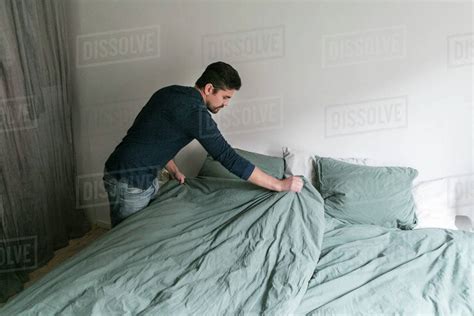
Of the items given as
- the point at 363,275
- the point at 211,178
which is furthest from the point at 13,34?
the point at 363,275

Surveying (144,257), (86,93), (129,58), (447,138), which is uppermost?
(129,58)

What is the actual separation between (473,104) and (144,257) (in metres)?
2.00

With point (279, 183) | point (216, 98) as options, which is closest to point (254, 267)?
point (279, 183)

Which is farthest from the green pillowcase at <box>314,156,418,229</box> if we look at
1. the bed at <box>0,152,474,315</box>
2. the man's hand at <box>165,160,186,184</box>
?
the man's hand at <box>165,160,186,184</box>

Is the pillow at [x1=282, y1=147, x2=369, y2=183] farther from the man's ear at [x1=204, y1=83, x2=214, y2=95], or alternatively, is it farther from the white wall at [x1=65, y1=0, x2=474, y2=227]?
the man's ear at [x1=204, y1=83, x2=214, y2=95]

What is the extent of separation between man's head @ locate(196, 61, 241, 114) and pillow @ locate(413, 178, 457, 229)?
4.31 feet

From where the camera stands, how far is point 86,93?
2.86 m

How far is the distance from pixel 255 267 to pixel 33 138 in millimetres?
1715

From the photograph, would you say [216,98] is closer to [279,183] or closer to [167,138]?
[167,138]

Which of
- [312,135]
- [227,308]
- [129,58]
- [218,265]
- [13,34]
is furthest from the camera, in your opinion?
[129,58]

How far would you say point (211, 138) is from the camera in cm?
165

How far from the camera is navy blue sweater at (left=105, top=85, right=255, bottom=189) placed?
165cm

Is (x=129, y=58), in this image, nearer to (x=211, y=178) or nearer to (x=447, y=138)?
(x=211, y=178)

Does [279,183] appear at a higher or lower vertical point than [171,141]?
lower
